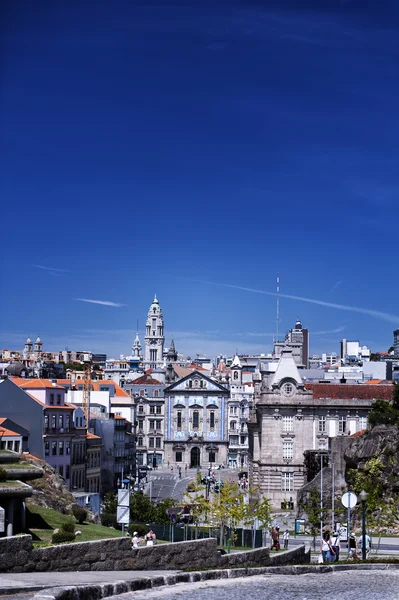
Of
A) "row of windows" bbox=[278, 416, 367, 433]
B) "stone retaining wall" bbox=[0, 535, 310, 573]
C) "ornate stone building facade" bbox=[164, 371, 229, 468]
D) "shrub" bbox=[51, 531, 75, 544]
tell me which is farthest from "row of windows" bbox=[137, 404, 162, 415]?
"stone retaining wall" bbox=[0, 535, 310, 573]

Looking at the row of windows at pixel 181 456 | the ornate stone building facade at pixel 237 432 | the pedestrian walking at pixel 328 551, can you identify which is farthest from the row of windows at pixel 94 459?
the ornate stone building facade at pixel 237 432

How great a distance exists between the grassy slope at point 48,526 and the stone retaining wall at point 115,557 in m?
6.60

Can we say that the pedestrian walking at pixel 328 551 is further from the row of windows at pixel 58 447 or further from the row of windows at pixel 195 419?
the row of windows at pixel 195 419

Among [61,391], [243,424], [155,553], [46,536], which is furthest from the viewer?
[243,424]

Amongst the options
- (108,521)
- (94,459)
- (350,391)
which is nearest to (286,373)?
(350,391)

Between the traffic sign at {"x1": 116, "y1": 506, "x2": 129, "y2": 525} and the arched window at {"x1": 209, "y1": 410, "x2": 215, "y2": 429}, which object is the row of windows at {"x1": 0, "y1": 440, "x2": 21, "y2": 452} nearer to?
the traffic sign at {"x1": 116, "y1": 506, "x2": 129, "y2": 525}

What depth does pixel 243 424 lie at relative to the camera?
161125 mm

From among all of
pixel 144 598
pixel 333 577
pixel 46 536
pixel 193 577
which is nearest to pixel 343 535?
pixel 46 536

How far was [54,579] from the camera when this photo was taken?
17453 millimetres

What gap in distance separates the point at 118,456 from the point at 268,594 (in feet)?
251

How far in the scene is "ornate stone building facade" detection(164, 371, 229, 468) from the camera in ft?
493

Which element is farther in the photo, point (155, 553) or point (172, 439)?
point (172, 439)

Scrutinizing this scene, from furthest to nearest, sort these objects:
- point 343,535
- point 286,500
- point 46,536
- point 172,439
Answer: point 172,439 → point 286,500 → point 343,535 → point 46,536

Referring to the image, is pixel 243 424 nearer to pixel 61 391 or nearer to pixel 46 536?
pixel 61 391
